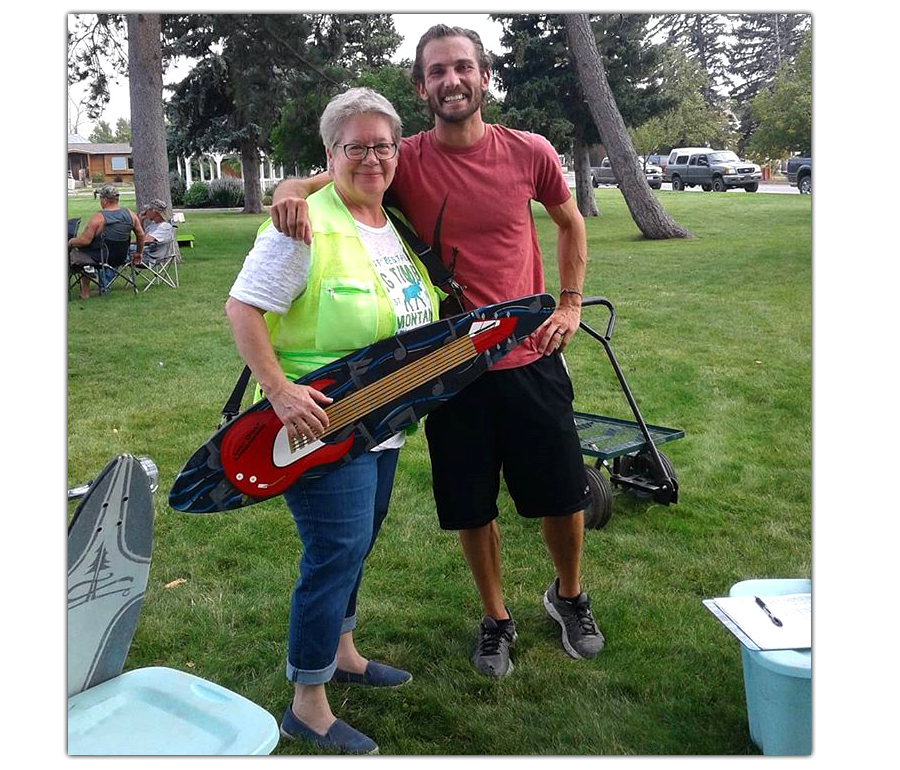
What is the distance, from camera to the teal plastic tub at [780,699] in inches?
72.5

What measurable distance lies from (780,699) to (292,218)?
4.86 feet

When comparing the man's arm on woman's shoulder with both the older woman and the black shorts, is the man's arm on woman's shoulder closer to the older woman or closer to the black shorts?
the older woman

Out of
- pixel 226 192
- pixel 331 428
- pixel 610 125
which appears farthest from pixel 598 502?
pixel 226 192

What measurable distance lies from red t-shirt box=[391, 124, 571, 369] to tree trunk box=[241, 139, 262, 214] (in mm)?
Answer: 449

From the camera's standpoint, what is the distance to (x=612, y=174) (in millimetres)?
3012

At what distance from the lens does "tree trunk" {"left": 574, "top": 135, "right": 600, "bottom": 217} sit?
295cm

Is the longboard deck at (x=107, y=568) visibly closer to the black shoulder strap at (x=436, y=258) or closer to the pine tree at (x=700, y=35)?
the black shoulder strap at (x=436, y=258)

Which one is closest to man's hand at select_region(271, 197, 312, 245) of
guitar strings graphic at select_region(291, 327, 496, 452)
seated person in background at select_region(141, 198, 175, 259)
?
guitar strings graphic at select_region(291, 327, 496, 452)

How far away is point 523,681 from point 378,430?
92cm

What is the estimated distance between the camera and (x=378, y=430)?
1.91 m

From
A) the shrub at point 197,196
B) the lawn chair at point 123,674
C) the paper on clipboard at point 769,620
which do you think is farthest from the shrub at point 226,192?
the paper on clipboard at point 769,620

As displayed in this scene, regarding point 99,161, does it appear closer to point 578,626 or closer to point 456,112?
point 456,112
